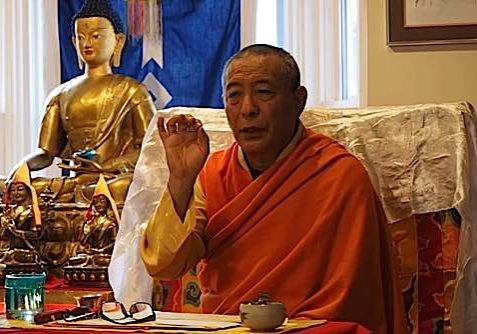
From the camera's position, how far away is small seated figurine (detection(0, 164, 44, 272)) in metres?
3.30

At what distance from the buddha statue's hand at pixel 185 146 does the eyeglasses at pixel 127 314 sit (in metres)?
0.37

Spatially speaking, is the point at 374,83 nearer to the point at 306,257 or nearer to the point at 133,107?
the point at 133,107

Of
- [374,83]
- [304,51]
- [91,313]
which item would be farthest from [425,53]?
[91,313]

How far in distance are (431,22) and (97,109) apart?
1.18 meters

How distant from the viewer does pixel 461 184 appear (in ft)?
7.75

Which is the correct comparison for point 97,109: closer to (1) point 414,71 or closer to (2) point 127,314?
(1) point 414,71

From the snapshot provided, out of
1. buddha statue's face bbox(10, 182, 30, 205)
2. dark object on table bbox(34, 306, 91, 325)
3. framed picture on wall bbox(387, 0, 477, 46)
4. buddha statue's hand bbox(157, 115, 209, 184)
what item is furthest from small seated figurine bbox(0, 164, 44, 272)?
dark object on table bbox(34, 306, 91, 325)

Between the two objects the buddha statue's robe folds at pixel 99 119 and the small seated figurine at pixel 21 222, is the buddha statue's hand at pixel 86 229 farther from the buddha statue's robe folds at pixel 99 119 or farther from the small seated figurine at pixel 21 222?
the buddha statue's robe folds at pixel 99 119

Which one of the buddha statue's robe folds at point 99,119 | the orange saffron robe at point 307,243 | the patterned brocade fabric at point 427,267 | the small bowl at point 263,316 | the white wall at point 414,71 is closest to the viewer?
the small bowl at point 263,316

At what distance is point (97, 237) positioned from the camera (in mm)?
3264

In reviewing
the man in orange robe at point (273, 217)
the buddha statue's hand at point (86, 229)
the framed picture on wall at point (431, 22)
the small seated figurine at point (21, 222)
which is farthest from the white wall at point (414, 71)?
the man in orange robe at point (273, 217)

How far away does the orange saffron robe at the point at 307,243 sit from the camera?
194 cm

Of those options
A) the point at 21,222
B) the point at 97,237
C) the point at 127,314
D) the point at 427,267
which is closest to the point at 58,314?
the point at 127,314

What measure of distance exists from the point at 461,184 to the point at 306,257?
561 mm
